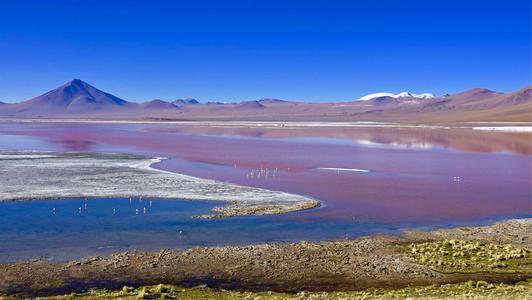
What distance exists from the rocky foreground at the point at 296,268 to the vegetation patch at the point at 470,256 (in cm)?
2

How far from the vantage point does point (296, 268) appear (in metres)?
14.4

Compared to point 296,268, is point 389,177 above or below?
above

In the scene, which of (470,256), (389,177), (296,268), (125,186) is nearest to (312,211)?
A: (296,268)

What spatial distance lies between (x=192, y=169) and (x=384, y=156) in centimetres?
1612

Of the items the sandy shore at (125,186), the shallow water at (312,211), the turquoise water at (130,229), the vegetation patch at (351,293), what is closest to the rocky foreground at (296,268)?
the vegetation patch at (351,293)

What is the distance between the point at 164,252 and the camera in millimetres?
15570

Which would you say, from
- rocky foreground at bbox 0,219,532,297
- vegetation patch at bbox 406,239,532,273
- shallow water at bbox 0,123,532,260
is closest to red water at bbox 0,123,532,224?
shallow water at bbox 0,123,532,260

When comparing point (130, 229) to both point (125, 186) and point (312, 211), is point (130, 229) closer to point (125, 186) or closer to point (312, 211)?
point (312, 211)

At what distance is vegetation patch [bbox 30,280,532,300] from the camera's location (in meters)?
11.6

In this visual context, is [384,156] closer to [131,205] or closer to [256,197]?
[256,197]

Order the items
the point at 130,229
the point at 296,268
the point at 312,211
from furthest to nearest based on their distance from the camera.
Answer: the point at 312,211, the point at 130,229, the point at 296,268

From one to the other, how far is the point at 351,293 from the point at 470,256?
15.0 feet

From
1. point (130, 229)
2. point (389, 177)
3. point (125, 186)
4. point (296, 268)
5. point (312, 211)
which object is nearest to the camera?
point (296, 268)

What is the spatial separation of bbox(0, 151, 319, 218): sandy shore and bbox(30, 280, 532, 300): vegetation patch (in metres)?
7.77
